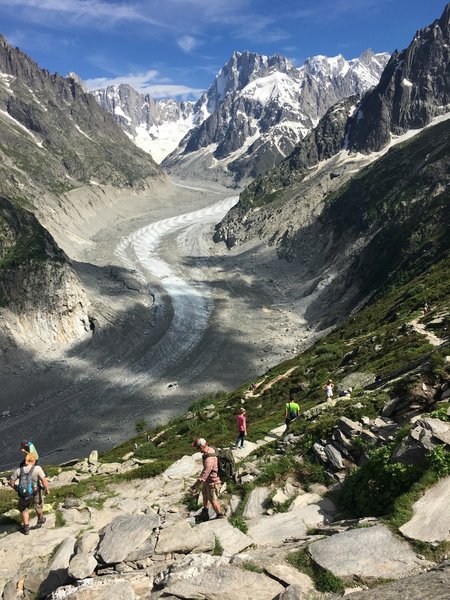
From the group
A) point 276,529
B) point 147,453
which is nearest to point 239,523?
point 276,529

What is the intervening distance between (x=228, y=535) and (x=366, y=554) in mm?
4057

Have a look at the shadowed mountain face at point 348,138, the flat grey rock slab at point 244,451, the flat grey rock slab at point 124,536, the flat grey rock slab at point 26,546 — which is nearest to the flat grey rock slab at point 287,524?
the flat grey rock slab at point 124,536

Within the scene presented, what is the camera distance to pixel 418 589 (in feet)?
25.7

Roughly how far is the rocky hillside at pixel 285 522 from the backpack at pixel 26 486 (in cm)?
139

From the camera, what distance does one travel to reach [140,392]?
69312mm

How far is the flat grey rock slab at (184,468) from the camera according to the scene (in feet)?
64.5

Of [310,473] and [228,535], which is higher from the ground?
[310,473]

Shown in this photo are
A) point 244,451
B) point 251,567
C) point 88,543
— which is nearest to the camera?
point 251,567

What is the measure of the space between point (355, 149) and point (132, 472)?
553 feet

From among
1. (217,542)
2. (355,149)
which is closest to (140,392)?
(217,542)

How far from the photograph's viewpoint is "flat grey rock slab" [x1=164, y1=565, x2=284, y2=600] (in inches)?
368

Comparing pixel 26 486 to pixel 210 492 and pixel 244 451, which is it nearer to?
pixel 210 492

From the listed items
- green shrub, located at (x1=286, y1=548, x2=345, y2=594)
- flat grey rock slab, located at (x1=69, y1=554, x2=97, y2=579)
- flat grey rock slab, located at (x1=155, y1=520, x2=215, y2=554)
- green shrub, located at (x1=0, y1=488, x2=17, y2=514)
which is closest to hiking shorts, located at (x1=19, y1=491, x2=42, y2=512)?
green shrub, located at (x1=0, y1=488, x2=17, y2=514)

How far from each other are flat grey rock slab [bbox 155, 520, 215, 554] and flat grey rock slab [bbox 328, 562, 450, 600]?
194 inches
